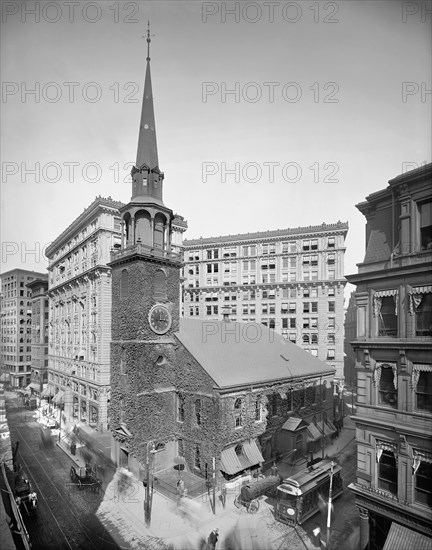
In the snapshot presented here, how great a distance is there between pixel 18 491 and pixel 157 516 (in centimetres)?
954

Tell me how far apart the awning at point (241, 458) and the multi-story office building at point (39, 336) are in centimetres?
5114

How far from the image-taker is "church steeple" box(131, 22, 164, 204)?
29.1 m

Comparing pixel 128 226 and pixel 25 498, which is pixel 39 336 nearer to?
pixel 128 226

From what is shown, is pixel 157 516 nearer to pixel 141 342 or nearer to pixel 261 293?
pixel 141 342

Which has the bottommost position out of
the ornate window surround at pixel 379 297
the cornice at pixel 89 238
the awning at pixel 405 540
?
the awning at pixel 405 540

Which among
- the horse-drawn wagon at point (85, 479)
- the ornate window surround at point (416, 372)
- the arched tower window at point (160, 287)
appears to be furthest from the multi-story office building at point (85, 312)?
the ornate window surround at point (416, 372)

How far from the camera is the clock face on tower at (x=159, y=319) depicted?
28.6 meters

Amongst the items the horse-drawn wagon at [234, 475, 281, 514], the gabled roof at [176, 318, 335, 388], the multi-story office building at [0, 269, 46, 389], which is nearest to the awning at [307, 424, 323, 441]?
the gabled roof at [176, 318, 335, 388]

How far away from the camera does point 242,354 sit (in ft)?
109

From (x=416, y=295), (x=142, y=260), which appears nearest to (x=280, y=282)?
(x=142, y=260)

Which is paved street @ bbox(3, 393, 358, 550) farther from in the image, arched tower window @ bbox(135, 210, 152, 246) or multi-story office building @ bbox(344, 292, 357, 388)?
multi-story office building @ bbox(344, 292, 357, 388)

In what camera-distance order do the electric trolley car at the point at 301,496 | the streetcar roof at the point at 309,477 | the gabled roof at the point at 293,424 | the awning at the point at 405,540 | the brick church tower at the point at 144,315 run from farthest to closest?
the gabled roof at the point at 293,424, the brick church tower at the point at 144,315, the streetcar roof at the point at 309,477, the electric trolley car at the point at 301,496, the awning at the point at 405,540

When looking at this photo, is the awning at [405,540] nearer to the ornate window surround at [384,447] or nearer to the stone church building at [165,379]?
the ornate window surround at [384,447]

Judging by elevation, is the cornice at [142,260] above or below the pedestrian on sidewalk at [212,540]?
above
